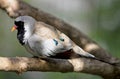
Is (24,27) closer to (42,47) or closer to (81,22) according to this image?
(42,47)

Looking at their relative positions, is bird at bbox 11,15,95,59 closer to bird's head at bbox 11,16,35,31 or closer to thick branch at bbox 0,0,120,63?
bird's head at bbox 11,16,35,31

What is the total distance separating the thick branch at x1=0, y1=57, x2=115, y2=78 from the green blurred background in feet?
7.27

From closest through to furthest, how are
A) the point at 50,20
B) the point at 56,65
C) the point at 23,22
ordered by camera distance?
the point at 56,65, the point at 23,22, the point at 50,20

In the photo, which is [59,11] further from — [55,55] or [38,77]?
[55,55]

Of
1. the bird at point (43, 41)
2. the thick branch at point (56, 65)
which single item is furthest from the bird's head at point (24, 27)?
the thick branch at point (56, 65)

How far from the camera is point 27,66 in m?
3.24

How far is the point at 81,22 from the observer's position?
7.44 metres

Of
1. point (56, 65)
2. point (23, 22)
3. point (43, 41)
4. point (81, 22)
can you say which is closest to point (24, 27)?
point (23, 22)

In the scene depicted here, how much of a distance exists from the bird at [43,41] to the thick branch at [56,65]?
73 millimetres

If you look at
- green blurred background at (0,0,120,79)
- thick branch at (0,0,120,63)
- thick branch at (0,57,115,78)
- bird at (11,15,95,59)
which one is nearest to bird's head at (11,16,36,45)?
bird at (11,15,95,59)

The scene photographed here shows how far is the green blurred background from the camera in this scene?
6.42 m

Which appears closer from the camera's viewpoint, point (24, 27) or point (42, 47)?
point (42, 47)

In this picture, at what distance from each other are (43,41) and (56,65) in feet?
0.64

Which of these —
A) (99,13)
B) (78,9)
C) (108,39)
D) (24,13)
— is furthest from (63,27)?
(78,9)
